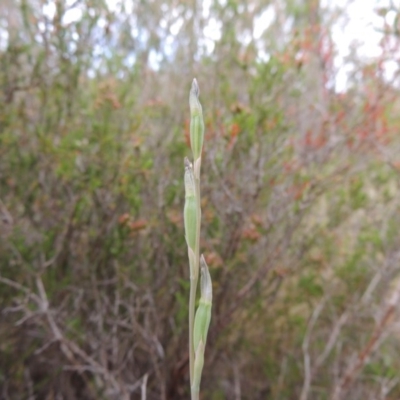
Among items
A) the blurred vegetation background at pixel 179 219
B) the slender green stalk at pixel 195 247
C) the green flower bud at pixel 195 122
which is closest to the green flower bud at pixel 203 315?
the slender green stalk at pixel 195 247

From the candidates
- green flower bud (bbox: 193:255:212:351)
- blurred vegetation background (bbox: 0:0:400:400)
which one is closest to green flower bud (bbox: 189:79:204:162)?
green flower bud (bbox: 193:255:212:351)

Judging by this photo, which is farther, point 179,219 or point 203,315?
point 179,219

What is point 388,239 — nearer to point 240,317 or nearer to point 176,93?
point 240,317

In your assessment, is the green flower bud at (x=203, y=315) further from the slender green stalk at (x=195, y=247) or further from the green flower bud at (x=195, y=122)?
the green flower bud at (x=195, y=122)

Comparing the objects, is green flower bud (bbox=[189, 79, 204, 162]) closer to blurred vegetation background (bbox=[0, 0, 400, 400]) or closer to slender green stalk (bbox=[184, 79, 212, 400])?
slender green stalk (bbox=[184, 79, 212, 400])

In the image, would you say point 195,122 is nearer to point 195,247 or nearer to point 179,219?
point 195,247

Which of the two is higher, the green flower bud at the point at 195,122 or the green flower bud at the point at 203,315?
the green flower bud at the point at 195,122

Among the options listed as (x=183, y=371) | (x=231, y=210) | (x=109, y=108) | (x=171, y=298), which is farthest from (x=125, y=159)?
(x=183, y=371)

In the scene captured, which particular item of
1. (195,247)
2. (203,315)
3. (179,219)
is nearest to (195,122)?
(195,247)

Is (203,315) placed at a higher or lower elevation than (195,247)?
lower
